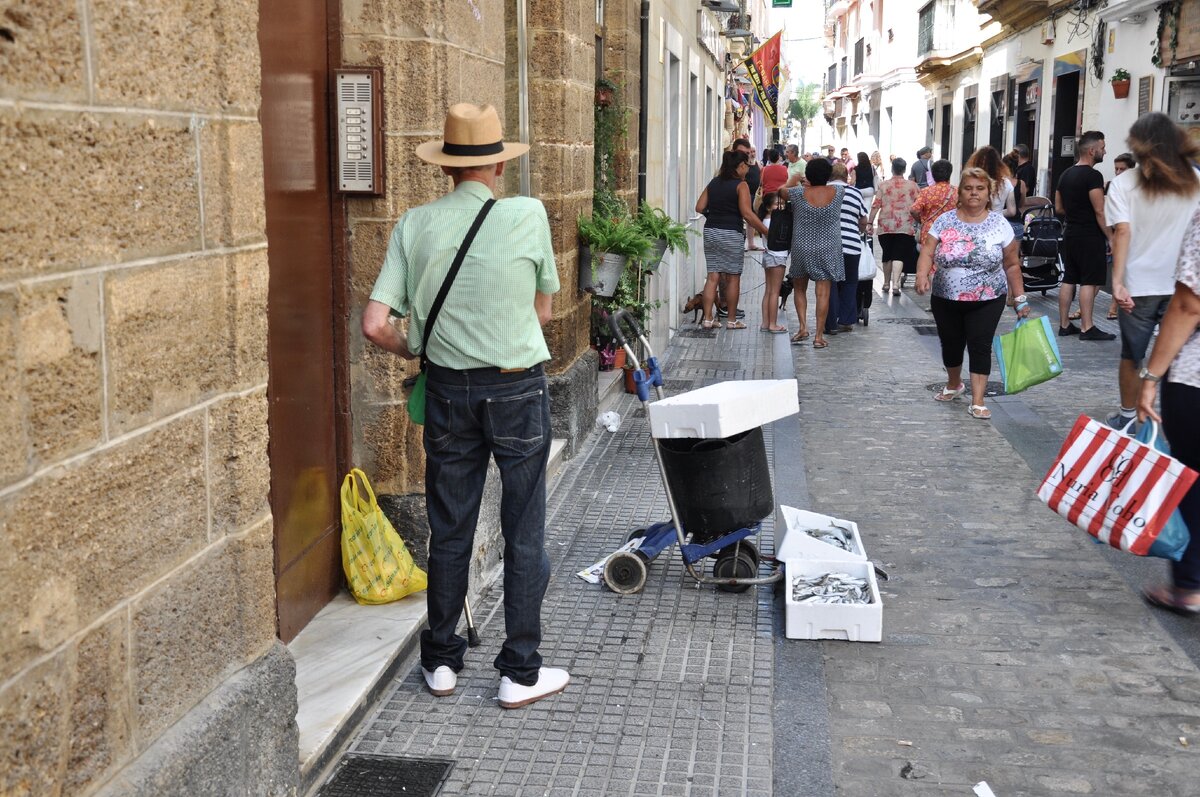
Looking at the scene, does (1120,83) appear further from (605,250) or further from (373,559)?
(373,559)

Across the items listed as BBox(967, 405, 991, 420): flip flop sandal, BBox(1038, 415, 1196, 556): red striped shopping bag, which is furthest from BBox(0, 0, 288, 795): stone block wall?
BBox(967, 405, 991, 420): flip flop sandal

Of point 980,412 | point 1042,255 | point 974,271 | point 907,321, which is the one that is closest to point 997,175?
point 907,321

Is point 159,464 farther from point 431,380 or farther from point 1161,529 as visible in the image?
point 1161,529

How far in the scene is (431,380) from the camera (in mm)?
4227

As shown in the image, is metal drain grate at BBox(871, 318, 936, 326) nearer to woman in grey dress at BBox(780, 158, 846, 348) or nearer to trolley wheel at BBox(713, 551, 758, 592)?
woman in grey dress at BBox(780, 158, 846, 348)

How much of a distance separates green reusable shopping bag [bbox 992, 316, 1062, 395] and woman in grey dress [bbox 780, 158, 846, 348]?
437 centimetres

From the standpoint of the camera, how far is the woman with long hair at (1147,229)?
735cm

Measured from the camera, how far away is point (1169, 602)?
207 inches

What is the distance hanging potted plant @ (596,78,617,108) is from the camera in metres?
9.79

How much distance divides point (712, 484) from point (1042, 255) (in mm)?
11522

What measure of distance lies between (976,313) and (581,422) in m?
2.93

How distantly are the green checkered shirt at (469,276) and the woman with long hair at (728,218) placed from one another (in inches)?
366

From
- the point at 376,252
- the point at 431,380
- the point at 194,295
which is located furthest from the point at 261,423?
the point at 376,252

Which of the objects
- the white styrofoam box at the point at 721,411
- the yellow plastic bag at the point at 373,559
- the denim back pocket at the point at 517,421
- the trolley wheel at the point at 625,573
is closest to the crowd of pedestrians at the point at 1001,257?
the white styrofoam box at the point at 721,411
